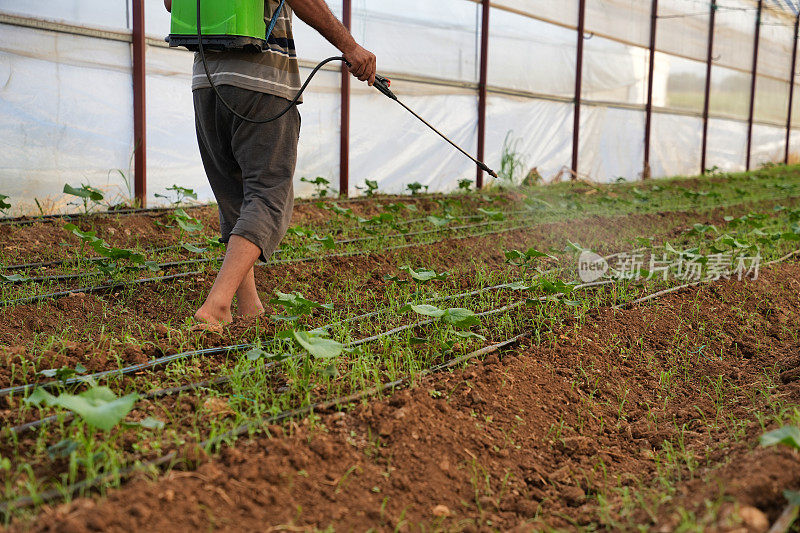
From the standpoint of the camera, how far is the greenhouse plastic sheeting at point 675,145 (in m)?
10.9


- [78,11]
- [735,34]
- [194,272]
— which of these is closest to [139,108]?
[78,11]

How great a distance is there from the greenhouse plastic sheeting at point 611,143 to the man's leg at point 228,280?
25.1 feet

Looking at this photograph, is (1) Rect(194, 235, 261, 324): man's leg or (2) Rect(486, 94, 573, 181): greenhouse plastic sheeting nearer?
(1) Rect(194, 235, 261, 324): man's leg

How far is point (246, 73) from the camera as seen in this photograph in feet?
7.60

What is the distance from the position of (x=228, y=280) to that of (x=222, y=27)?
29.9 inches

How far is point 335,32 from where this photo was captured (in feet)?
7.73

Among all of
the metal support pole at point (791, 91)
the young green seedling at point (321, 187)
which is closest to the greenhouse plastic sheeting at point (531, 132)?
the young green seedling at point (321, 187)

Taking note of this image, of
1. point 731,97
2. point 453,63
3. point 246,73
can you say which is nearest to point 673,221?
point 453,63

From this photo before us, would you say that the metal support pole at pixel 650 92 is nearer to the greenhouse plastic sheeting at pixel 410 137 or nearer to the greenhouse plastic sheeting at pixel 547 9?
the greenhouse plastic sheeting at pixel 547 9

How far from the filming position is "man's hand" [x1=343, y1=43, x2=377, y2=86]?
7.76 ft

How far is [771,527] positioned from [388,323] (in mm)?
1459

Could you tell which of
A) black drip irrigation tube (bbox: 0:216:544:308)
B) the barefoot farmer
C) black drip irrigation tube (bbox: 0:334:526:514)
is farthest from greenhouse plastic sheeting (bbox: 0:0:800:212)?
black drip irrigation tube (bbox: 0:334:526:514)

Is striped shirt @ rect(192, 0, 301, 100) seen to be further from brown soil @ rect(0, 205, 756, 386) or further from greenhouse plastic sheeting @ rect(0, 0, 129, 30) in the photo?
greenhouse plastic sheeting @ rect(0, 0, 129, 30)

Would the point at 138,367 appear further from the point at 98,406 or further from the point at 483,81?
the point at 483,81
